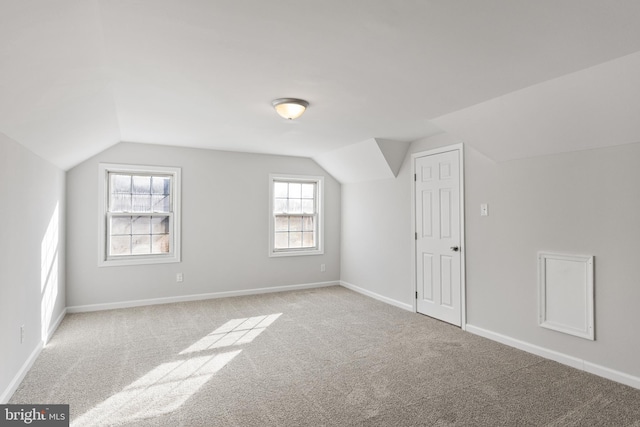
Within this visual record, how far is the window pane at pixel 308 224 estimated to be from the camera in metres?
6.48

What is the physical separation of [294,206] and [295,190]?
28 centimetres

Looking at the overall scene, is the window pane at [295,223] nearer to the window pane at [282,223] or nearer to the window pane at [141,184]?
the window pane at [282,223]

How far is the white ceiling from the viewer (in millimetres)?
1773

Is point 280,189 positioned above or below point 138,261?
above

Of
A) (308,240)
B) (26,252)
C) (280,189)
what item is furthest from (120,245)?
(308,240)

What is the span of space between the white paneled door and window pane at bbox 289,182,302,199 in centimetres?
228

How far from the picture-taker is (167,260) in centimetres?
532

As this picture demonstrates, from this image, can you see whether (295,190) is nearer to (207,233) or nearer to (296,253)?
(296,253)

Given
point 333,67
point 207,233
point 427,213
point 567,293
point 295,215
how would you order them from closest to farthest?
point 333,67 < point 567,293 < point 427,213 < point 207,233 < point 295,215

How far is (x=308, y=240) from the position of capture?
6.52 metres

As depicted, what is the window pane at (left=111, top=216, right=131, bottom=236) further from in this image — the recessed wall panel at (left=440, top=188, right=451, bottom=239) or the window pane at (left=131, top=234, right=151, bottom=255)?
the recessed wall panel at (left=440, top=188, right=451, bottom=239)

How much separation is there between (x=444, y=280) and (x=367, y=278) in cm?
163

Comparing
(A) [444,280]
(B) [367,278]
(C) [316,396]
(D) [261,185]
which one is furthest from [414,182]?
(C) [316,396]

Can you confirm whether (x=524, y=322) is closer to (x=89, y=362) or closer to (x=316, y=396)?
(x=316, y=396)
